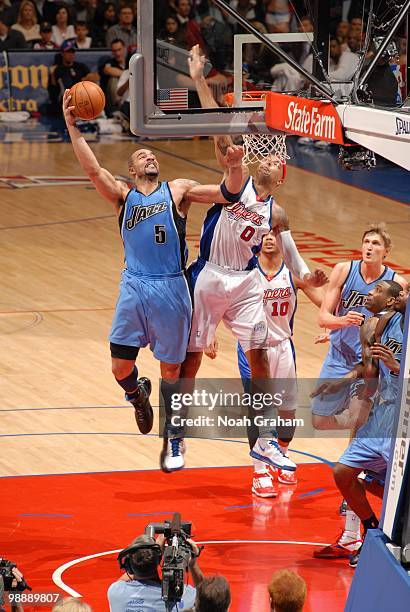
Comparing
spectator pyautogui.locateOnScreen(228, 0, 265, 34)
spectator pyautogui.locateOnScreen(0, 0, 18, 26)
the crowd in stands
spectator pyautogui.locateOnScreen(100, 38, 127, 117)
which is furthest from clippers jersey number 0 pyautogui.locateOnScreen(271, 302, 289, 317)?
spectator pyautogui.locateOnScreen(0, 0, 18, 26)

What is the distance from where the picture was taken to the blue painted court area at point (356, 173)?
18750 mm

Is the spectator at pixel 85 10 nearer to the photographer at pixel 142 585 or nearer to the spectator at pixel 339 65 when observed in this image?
the spectator at pixel 339 65

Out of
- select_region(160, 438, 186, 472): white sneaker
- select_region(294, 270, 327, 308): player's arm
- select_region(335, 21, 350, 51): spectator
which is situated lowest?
select_region(160, 438, 186, 472): white sneaker

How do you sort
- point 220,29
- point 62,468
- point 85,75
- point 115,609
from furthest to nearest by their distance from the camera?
point 85,75 → point 220,29 → point 62,468 → point 115,609

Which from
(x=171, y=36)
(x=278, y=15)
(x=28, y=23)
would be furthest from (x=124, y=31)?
(x=171, y=36)

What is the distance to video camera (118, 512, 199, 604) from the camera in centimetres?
544

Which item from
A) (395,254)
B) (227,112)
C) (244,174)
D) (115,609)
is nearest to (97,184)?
(244,174)

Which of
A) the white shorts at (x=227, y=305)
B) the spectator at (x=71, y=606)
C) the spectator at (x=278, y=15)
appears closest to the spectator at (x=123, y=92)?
the spectator at (x=278, y=15)

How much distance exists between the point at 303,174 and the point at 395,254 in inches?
Result: 201

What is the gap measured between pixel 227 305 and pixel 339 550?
200 centimetres

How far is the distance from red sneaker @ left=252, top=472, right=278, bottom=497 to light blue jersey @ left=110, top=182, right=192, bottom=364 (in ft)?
3.73

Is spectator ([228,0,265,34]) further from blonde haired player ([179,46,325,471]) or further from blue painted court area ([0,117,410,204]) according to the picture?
blonde haired player ([179,46,325,471])

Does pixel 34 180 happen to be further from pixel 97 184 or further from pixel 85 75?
pixel 97 184

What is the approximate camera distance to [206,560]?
7.48 metres
